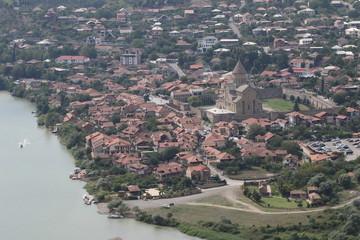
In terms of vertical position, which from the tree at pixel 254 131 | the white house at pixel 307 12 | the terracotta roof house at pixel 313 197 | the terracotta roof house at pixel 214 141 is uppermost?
the terracotta roof house at pixel 313 197

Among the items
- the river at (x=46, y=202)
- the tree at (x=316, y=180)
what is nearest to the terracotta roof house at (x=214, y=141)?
the river at (x=46, y=202)

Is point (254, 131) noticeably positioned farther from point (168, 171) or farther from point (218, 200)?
point (218, 200)

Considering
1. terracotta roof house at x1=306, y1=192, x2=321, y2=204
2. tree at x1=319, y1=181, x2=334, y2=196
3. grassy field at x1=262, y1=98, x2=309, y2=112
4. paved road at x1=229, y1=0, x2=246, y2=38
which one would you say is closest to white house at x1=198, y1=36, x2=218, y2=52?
paved road at x1=229, y1=0, x2=246, y2=38

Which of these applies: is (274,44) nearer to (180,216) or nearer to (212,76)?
(212,76)

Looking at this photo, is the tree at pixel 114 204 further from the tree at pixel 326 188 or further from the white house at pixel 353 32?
the white house at pixel 353 32

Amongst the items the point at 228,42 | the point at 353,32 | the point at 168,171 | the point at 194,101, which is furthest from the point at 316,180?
the point at 353,32

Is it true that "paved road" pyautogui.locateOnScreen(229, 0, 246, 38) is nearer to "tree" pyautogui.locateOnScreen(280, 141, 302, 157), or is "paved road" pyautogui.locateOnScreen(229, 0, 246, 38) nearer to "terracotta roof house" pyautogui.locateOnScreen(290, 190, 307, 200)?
"tree" pyautogui.locateOnScreen(280, 141, 302, 157)
